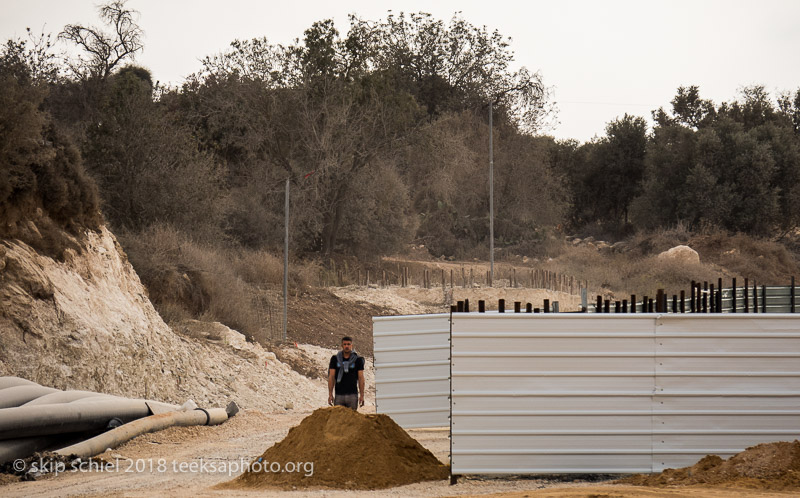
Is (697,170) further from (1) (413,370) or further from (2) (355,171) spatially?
(1) (413,370)

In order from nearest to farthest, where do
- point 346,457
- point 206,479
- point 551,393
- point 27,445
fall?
point 551,393
point 346,457
point 206,479
point 27,445

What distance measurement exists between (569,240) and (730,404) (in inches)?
2025

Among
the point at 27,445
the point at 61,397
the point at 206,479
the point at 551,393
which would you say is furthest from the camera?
the point at 61,397

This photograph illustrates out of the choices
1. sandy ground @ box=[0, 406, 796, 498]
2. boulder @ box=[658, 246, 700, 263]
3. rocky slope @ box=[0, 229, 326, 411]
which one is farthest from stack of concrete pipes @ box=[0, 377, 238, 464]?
boulder @ box=[658, 246, 700, 263]

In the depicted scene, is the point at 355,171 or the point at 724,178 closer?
the point at 355,171

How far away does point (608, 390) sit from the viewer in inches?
380

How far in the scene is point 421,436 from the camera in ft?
45.2

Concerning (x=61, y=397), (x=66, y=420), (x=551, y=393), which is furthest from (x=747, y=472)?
(x=61, y=397)

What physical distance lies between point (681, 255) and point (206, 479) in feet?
124

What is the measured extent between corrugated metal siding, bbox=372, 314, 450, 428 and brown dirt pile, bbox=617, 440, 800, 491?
358cm

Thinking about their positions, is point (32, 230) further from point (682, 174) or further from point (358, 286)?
point (682, 174)

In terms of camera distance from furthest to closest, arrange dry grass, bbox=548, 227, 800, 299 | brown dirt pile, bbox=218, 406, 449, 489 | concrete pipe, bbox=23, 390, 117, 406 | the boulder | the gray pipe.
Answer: the boulder → dry grass, bbox=548, 227, 800, 299 → concrete pipe, bbox=23, 390, 117, 406 → the gray pipe → brown dirt pile, bbox=218, 406, 449, 489

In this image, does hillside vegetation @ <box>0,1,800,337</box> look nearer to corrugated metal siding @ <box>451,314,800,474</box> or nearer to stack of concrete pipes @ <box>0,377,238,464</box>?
stack of concrete pipes @ <box>0,377,238,464</box>

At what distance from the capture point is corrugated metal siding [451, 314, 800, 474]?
9.65 meters
